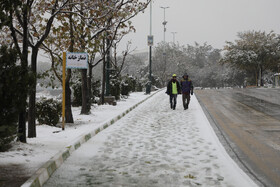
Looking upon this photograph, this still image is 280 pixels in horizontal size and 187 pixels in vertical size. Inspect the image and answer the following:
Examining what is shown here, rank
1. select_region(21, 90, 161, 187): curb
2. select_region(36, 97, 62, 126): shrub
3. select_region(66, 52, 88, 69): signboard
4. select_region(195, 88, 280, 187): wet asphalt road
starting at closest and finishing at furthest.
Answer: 1. select_region(21, 90, 161, 187): curb
2. select_region(195, 88, 280, 187): wet asphalt road
3. select_region(66, 52, 88, 69): signboard
4. select_region(36, 97, 62, 126): shrub

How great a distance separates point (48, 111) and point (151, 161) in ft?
21.4

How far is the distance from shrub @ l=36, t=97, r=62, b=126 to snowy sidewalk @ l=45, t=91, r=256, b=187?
8.92 feet

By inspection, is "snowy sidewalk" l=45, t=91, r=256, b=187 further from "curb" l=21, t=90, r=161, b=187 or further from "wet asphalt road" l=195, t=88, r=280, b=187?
"wet asphalt road" l=195, t=88, r=280, b=187

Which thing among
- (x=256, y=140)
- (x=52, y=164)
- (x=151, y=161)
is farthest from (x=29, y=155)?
(x=256, y=140)

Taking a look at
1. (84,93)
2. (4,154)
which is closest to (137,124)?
(84,93)

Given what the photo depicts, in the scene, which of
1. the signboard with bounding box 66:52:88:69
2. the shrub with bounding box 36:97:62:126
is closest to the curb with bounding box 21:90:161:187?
the signboard with bounding box 66:52:88:69

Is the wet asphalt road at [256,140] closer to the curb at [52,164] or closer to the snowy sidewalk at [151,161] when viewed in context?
the snowy sidewalk at [151,161]

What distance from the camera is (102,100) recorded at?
62.6 ft

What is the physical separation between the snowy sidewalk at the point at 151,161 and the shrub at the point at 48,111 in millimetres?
2717

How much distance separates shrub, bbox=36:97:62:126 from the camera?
39.8ft

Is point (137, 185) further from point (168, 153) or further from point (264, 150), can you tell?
point (264, 150)

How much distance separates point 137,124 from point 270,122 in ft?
14.8

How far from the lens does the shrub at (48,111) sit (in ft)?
39.8

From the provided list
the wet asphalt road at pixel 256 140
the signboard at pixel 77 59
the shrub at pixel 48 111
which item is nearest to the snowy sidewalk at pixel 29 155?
the signboard at pixel 77 59
